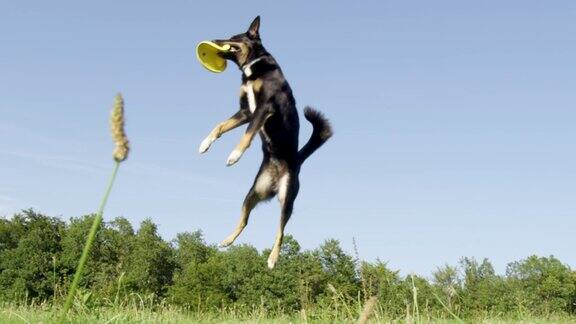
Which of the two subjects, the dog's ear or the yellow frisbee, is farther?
the dog's ear

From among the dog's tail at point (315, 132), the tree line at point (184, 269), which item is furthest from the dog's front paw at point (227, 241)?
the tree line at point (184, 269)

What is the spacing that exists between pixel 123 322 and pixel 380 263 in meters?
3.01

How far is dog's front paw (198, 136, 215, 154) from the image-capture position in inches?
255

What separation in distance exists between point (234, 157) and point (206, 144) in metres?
0.40

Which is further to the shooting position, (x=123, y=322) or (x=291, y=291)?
(x=291, y=291)

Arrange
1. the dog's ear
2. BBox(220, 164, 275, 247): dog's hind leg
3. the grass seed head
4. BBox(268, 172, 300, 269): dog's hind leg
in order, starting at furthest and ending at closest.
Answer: the dog's ear < BBox(220, 164, 275, 247): dog's hind leg < BBox(268, 172, 300, 269): dog's hind leg < the grass seed head

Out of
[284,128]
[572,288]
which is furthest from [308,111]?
[572,288]

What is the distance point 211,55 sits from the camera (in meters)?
7.55

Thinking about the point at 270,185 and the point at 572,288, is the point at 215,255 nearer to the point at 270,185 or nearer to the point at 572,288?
the point at 572,288

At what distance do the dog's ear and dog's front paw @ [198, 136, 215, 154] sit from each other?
2059mm

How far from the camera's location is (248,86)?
24.8 feet

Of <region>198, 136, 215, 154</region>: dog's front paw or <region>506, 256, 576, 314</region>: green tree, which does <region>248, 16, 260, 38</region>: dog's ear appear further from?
<region>506, 256, 576, 314</region>: green tree

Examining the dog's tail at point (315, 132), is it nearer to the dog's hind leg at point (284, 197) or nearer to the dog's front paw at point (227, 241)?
the dog's hind leg at point (284, 197)

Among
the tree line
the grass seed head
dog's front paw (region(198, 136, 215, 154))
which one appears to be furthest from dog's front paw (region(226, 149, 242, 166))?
the tree line
